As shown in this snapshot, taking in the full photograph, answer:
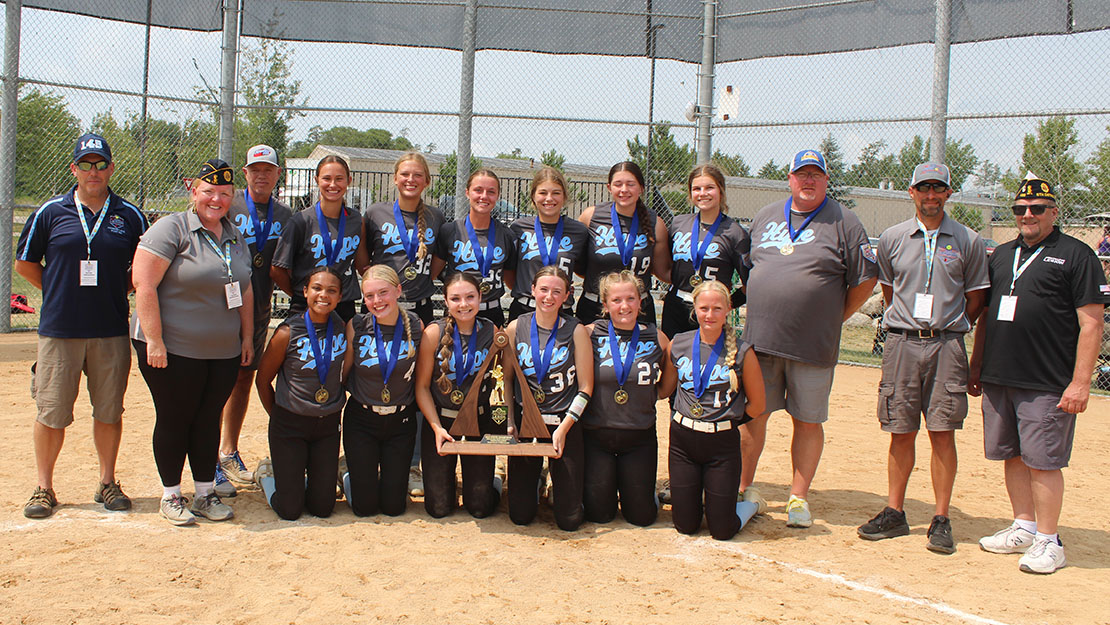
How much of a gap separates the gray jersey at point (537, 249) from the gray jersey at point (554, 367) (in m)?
0.41

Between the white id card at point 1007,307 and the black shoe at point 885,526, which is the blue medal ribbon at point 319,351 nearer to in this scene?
the black shoe at point 885,526

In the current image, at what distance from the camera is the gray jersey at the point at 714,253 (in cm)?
495

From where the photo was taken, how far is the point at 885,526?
15.3 feet

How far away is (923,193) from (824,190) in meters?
0.51

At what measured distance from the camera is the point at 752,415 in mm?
4668

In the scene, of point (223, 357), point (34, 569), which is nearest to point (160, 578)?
point (34, 569)

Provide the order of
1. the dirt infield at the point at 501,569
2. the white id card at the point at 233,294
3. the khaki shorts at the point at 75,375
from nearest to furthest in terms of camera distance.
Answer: the dirt infield at the point at 501,569
the white id card at the point at 233,294
the khaki shorts at the point at 75,375

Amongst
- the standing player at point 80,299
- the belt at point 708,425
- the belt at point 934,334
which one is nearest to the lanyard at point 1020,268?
the belt at point 934,334

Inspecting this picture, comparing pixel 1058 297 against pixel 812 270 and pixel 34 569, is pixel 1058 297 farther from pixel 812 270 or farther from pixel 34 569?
pixel 34 569

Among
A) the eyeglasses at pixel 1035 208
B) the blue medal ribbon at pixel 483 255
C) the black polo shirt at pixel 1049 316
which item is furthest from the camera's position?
the blue medal ribbon at pixel 483 255

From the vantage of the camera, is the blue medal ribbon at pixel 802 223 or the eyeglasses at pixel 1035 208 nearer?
the eyeglasses at pixel 1035 208

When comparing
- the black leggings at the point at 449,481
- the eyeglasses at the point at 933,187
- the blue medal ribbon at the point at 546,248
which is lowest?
the black leggings at the point at 449,481

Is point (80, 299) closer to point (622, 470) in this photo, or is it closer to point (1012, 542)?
point (622, 470)

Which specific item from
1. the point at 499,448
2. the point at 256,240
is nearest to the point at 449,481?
the point at 499,448
